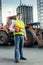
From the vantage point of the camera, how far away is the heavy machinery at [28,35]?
14.7 m

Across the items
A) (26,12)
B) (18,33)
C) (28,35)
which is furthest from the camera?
(26,12)

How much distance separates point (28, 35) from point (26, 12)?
5.66ft

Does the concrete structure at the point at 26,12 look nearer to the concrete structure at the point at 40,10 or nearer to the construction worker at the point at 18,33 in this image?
the concrete structure at the point at 40,10

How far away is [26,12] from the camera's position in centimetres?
1598

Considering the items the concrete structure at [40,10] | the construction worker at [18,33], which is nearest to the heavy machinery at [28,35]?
the concrete structure at [40,10]

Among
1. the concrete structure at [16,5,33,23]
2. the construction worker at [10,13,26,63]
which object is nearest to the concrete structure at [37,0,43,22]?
the concrete structure at [16,5,33,23]

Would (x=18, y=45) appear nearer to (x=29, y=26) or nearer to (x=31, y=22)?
(x=29, y=26)

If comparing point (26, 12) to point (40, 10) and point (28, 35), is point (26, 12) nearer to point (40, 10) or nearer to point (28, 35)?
point (40, 10)

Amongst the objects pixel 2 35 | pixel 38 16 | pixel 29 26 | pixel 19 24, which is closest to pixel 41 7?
pixel 38 16

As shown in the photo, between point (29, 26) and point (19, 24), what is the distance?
656 cm

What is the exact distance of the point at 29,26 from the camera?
15.3m

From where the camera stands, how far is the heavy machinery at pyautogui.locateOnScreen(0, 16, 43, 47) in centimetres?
1472

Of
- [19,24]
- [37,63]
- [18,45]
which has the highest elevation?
[19,24]

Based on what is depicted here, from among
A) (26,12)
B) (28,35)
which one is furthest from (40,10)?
(28,35)
